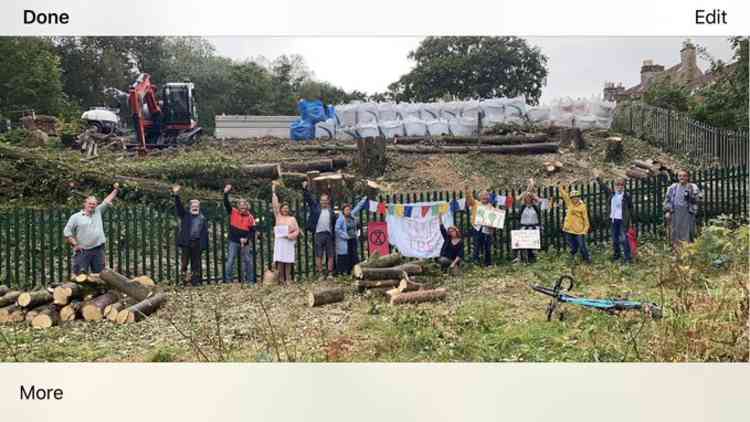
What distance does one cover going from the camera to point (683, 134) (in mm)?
10727

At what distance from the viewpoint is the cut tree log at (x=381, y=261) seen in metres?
8.64

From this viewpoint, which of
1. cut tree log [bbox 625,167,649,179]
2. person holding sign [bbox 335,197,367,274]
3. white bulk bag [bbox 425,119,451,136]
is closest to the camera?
person holding sign [bbox 335,197,367,274]

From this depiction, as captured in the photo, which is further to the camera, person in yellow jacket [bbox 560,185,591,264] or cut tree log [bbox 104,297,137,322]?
person in yellow jacket [bbox 560,185,591,264]


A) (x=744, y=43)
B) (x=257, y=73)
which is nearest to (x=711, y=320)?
(x=744, y=43)

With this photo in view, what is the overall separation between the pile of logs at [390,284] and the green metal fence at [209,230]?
38cm

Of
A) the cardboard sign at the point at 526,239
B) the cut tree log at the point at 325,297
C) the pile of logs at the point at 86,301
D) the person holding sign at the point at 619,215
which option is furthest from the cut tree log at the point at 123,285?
the person holding sign at the point at 619,215

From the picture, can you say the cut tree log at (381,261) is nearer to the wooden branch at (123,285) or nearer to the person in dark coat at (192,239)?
the person in dark coat at (192,239)

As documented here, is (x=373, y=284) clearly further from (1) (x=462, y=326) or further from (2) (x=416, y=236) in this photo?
(1) (x=462, y=326)

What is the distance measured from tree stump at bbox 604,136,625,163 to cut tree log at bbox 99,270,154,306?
6425mm

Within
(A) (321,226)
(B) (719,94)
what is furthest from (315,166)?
(B) (719,94)

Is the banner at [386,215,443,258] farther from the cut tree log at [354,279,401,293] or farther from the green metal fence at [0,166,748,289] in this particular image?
the cut tree log at [354,279,401,293]

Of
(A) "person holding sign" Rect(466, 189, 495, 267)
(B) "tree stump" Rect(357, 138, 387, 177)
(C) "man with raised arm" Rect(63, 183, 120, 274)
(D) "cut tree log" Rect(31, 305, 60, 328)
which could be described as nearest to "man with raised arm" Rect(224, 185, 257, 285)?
(C) "man with raised arm" Rect(63, 183, 120, 274)

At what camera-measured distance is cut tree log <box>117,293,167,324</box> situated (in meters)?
7.68

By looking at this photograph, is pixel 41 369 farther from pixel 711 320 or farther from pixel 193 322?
pixel 711 320
